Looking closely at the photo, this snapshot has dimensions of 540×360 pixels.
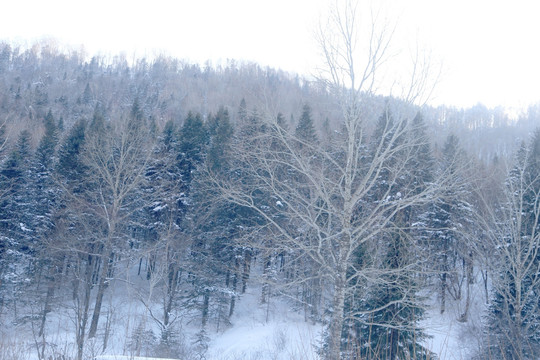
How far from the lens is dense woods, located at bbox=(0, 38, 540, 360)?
25.7 feet

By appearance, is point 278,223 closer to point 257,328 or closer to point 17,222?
point 257,328

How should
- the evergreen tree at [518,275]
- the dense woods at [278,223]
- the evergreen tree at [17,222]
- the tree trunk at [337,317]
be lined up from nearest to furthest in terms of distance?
1. the tree trunk at [337,317]
2. the dense woods at [278,223]
3. the evergreen tree at [518,275]
4. the evergreen tree at [17,222]

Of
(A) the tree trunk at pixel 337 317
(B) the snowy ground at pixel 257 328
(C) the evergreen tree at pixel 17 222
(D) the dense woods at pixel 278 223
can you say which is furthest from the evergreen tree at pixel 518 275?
(C) the evergreen tree at pixel 17 222

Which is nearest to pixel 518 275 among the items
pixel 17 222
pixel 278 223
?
pixel 278 223

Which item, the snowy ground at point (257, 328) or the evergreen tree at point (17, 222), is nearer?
the snowy ground at point (257, 328)

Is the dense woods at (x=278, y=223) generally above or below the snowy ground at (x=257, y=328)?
above

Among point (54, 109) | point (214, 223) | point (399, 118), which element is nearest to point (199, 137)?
point (214, 223)

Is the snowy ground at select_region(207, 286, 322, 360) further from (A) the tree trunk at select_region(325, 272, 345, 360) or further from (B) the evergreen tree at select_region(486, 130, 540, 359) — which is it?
(A) the tree trunk at select_region(325, 272, 345, 360)

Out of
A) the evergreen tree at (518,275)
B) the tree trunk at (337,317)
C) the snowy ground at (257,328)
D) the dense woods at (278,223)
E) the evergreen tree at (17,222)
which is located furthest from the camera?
the evergreen tree at (17,222)

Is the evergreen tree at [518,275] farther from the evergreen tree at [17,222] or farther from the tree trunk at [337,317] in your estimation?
the evergreen tree at [17,222]

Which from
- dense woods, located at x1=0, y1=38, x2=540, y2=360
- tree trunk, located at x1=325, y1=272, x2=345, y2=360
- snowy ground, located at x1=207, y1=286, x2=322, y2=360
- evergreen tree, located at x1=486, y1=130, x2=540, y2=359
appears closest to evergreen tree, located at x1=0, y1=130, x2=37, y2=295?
dense woods, located at x1=0, y1=38, x2=540, y2=360

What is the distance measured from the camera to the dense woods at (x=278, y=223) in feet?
25.7

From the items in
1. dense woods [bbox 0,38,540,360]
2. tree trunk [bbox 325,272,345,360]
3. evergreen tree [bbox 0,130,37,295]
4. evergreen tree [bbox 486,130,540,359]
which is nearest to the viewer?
tree trunk [bbox 325,272,345,360]

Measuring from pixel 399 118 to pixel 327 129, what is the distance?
1914 mm
